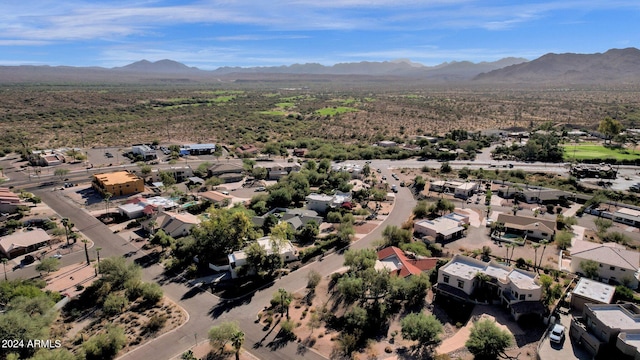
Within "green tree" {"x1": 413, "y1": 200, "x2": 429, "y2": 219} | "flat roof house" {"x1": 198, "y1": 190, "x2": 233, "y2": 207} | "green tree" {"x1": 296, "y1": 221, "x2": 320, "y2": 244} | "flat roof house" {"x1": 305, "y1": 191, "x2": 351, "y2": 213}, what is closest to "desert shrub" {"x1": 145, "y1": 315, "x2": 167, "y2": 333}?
"green tree" {"x1": 296, "y1": 221, "x2": 320, "y2": 244}

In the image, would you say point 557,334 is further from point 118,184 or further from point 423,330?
point 118,184

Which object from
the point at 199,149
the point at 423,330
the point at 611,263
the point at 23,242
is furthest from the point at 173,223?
the point at 199,149

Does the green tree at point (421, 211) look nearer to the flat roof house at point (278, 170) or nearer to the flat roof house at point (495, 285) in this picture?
the flat roof house at point (495, 285)

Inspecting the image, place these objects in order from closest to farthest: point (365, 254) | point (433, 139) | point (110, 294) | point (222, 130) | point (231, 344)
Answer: point (231, 344) → point (110, 294) → point (365, 254) → point (433, 139) → point (222, 130)

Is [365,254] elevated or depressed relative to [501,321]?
elevated

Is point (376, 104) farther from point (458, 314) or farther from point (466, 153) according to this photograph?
point (458, 314)

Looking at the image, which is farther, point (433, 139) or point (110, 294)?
point (433, 139)

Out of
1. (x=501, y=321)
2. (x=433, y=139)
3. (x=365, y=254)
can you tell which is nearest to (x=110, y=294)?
(x=365, y=254)
